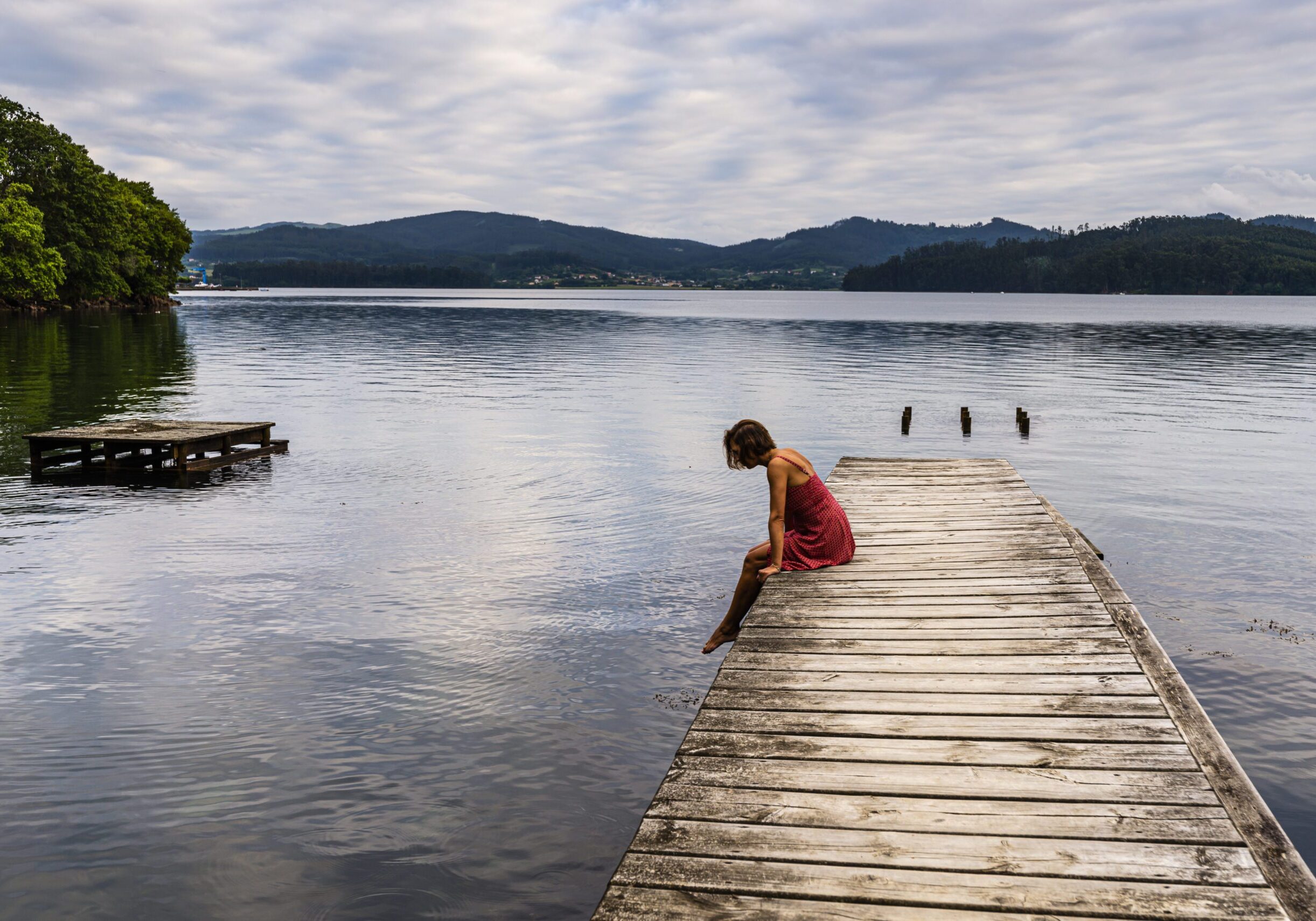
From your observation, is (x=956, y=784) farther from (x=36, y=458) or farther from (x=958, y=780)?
(x=36, y=458)

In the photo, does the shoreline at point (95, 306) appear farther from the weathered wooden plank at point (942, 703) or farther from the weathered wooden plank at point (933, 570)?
the weathered wooden plank at point (942, 703)

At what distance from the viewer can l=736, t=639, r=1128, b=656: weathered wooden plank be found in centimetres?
775

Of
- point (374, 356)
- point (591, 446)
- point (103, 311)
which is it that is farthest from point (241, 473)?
point (103, 311)

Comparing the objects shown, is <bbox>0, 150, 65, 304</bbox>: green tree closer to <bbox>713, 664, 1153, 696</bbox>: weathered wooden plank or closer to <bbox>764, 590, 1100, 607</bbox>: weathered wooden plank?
<bbox>764, 590, 1100, 607</bbox>: weathered wooden plank

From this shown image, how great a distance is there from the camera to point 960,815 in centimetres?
510

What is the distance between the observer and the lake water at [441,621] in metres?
7.20

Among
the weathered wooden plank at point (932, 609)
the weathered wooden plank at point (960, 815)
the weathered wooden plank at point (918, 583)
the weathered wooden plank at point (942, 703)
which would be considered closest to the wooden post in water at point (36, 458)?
the weathered wooden plank at point (918, 583)

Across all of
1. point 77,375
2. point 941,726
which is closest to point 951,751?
point 941,726

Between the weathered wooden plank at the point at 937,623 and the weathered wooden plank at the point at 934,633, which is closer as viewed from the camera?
the weathered wooden plank at the point at 934,633

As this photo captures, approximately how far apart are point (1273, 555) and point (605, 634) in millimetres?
11444

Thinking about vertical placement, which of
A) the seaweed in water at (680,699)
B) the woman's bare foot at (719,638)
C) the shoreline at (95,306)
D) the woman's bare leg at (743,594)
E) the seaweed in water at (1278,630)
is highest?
the shoreline at (95,306)

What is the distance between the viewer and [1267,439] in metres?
28.6

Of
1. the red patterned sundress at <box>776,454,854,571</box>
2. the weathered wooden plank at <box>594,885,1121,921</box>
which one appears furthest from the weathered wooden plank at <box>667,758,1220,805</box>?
the red patterned sundress at <box>776,454,854,571</box>

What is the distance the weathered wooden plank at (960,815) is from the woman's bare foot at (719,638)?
4.92 metres
